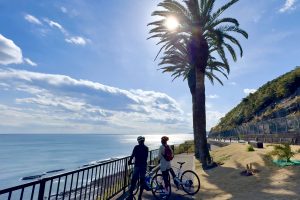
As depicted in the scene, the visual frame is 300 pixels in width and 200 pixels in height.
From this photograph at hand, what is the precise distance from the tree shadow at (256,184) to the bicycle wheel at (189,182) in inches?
11.6

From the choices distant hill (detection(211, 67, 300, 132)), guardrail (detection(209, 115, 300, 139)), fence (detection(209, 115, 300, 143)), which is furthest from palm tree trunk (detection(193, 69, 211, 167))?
distant hill (detection(211, 67, 300, 132))

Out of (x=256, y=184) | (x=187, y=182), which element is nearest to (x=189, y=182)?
(x=187, y=182)

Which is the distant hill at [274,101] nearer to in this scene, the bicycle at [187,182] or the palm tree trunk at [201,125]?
the palm tree trunk at [201,125]

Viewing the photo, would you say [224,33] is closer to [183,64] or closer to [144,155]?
Result: [183,64]

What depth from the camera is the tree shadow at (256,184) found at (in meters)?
9.27

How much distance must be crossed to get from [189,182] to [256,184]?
3.29 metres

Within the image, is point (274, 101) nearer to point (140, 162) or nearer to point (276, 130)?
point (276, 130)

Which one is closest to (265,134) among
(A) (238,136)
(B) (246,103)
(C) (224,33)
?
(A) (238,136)

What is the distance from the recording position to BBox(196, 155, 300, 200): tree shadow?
927cm

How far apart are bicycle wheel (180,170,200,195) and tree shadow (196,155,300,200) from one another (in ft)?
0.97

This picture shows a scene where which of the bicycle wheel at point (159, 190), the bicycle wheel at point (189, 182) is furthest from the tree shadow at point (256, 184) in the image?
the bicycle wheel at point (159, 190)

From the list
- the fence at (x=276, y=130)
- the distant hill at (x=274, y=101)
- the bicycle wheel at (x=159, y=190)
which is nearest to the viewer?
the bicycle wheel at (x=159, y=190)

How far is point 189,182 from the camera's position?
9.55m

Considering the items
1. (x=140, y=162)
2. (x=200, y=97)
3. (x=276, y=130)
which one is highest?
(x=200, y=97)
